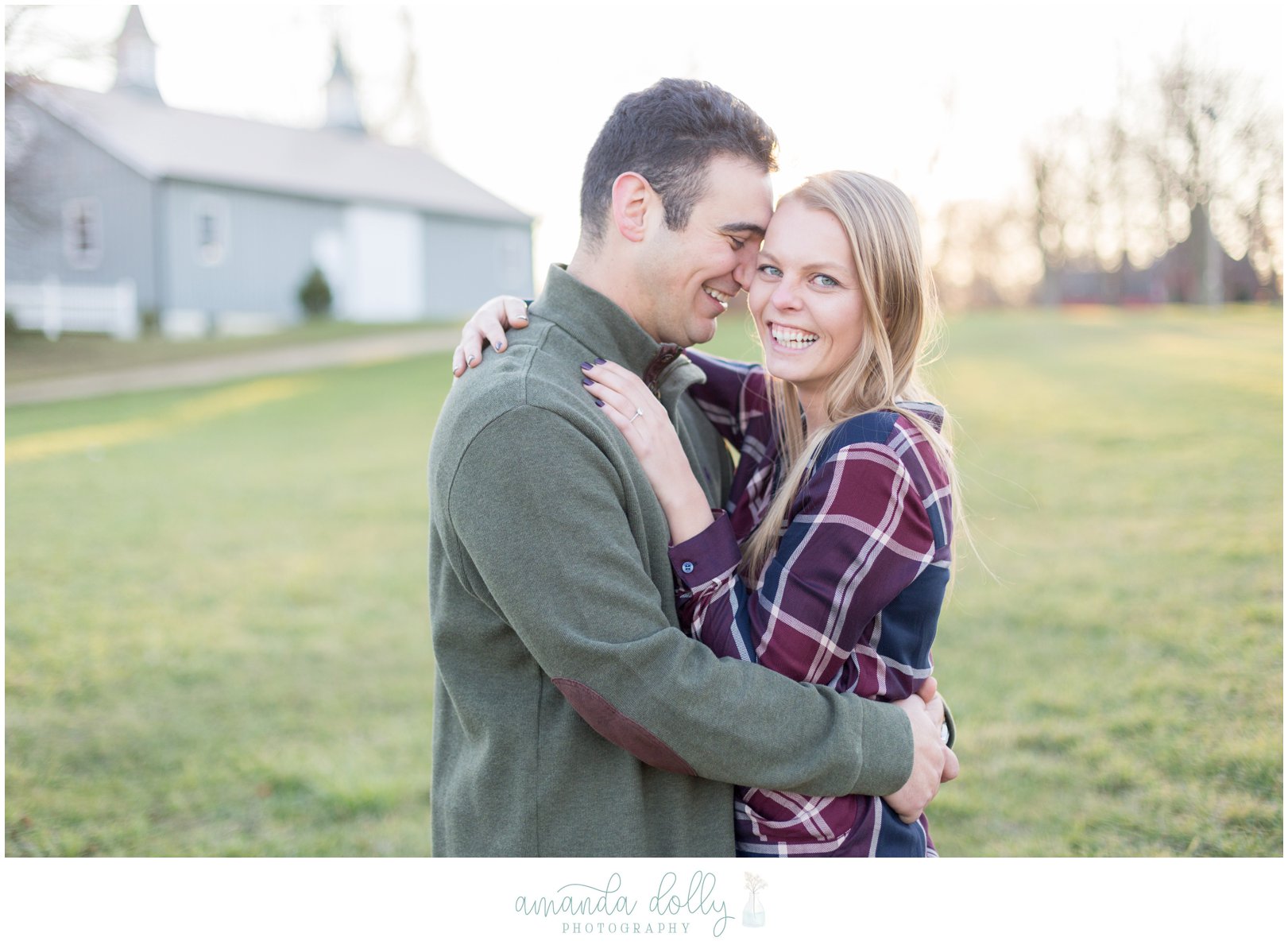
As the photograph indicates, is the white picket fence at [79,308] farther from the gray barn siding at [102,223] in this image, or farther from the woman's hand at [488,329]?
the woman's hand at [488,329]

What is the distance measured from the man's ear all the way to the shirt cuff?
0.64 metres

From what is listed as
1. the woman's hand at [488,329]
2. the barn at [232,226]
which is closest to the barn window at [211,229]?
the barn at [232,226]

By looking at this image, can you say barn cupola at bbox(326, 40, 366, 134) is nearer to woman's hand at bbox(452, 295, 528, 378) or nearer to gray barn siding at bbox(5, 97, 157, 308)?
gray barn siding at bbox(5, 97, 157, 308)

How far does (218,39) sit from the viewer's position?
14.5 metres

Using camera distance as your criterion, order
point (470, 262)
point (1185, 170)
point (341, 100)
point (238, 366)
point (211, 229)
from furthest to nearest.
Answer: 1. point (341, 100)
2. point (470, 262)
3. point (211, 229)
4. point (238, 366)
5. point (1185, 170)

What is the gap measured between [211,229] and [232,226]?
0.41 meters

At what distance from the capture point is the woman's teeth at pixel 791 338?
216 centimetres

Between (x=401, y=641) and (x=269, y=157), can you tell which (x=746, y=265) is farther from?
(x=269, y=157)

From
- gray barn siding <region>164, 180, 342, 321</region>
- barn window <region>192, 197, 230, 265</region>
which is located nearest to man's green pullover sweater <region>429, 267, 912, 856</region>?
gray barn siding <region>164, 180, 342, 321</region>

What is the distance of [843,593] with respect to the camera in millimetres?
1822

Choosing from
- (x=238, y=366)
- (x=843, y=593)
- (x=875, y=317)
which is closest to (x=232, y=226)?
(x=238, y=366)

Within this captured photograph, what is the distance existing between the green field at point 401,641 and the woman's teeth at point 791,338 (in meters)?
1.14
